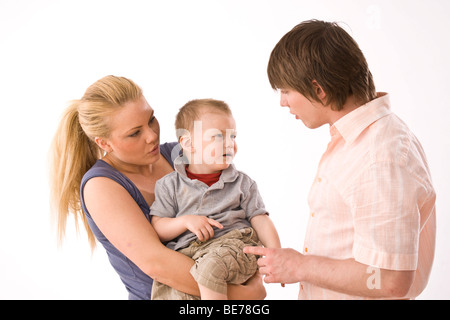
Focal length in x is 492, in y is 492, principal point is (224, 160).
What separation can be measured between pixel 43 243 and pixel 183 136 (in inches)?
98.3

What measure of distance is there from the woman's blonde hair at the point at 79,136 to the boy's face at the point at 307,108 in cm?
66

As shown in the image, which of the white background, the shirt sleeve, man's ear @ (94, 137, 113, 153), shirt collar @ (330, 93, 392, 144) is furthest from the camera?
the white background

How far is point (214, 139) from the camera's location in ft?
5.96

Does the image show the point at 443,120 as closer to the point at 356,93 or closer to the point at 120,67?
the point at 356,93

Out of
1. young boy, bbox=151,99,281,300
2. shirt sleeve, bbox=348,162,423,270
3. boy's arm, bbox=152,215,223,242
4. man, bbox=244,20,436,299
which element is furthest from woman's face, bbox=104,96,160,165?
shirt sleeve, bbox=348,162,423,270

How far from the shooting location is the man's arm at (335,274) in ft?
4.65

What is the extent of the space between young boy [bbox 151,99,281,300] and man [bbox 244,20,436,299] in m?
0.17

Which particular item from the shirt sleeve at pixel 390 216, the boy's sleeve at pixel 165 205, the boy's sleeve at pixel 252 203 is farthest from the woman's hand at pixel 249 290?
the shirt sleeve at pixel 390 216

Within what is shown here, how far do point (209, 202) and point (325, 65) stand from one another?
658mm

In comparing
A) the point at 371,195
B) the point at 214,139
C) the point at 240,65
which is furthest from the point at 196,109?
the point at 240,65

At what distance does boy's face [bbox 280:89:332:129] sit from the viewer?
1.61m

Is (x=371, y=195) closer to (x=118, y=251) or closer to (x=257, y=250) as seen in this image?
(x=257, y=250)

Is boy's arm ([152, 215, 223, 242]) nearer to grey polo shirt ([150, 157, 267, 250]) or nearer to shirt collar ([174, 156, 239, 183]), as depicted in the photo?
grey polo shirt ([150, 157, 267, 250])

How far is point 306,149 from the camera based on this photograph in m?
3.28
